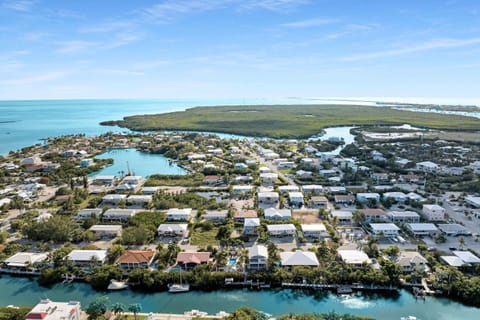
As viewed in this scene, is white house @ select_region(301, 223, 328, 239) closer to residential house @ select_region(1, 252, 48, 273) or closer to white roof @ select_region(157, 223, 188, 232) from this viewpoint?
white roof @ select_region(157, 223, 188, 232)

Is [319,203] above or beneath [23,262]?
above

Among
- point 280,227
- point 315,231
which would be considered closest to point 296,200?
point 280,227

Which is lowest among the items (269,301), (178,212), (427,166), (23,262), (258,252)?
(269,301)

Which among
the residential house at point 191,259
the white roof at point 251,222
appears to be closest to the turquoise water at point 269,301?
the residential house at point 191,259

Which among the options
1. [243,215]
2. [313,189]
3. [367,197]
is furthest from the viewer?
[313,189]

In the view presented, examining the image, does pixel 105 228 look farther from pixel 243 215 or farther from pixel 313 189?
pixel 313 189

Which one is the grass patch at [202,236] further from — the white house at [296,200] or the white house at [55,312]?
the white house at [55,312]

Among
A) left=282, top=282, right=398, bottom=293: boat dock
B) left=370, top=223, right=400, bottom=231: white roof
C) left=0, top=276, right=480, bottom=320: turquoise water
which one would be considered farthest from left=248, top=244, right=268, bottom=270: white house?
left=370, top=223, right=400, bottom=231: white roof
